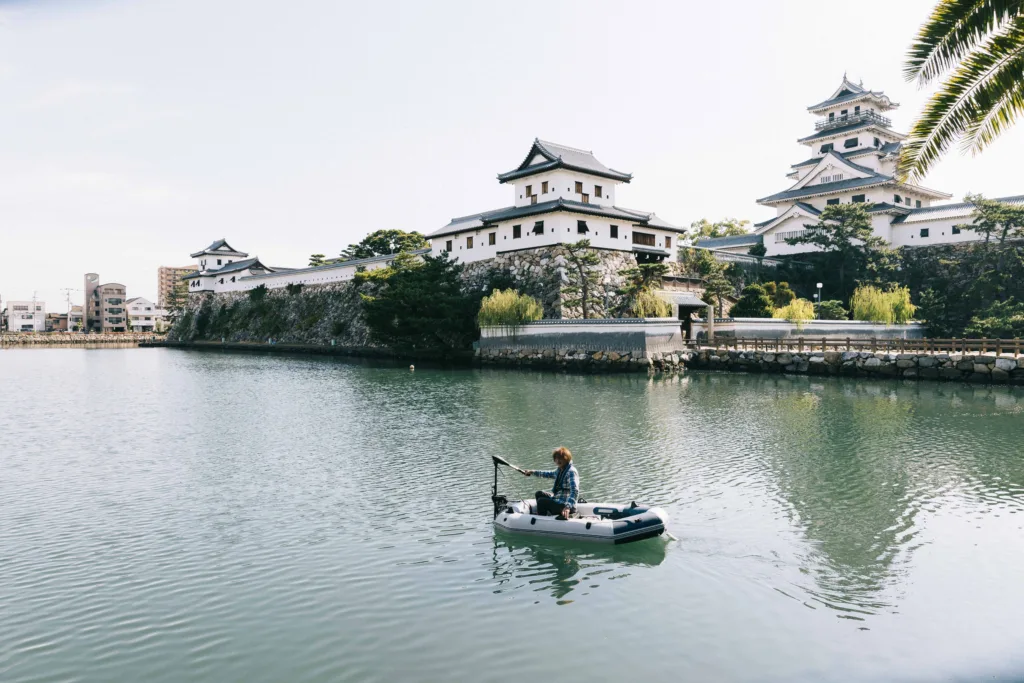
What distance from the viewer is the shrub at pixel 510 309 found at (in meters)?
48.6

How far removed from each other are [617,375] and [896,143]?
51.8 metres

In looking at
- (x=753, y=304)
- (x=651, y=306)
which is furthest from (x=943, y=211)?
(x=651, y=306)

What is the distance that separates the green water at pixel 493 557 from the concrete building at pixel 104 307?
12660cm

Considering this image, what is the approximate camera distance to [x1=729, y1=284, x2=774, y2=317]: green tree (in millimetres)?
53688

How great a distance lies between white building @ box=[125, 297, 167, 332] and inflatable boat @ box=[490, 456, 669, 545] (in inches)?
5829

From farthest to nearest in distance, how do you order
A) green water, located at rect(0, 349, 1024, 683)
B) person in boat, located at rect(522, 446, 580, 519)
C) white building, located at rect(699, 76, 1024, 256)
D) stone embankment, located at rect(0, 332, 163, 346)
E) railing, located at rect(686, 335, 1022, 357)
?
stone embankment, located at rect(0, 332, 163, 346) < white building, located at rect(699, 76, 1024, 256) < railing, located at rect(686, 335, 1022, 357) < person in boat, located at rect(522, 446, 580, 519) < green water, located at rect(0, 349, 1024, 683)

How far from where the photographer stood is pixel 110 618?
29.6ft

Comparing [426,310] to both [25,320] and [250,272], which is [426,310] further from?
[25,320]

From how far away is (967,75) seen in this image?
1077 cm

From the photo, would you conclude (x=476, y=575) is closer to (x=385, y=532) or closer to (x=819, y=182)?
(x=385, y=532)

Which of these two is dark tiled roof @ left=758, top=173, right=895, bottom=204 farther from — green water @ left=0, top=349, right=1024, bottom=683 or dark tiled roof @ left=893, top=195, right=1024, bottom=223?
green water @ left=0, top=349, right=1024, bottom=683

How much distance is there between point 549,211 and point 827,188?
33.4 meters

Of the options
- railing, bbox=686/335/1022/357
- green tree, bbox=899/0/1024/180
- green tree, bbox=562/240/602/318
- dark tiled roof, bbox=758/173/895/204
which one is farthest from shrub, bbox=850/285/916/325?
green tree, bbox=899/0/1024/180

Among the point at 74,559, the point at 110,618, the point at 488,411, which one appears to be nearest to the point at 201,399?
the point at 488,411
